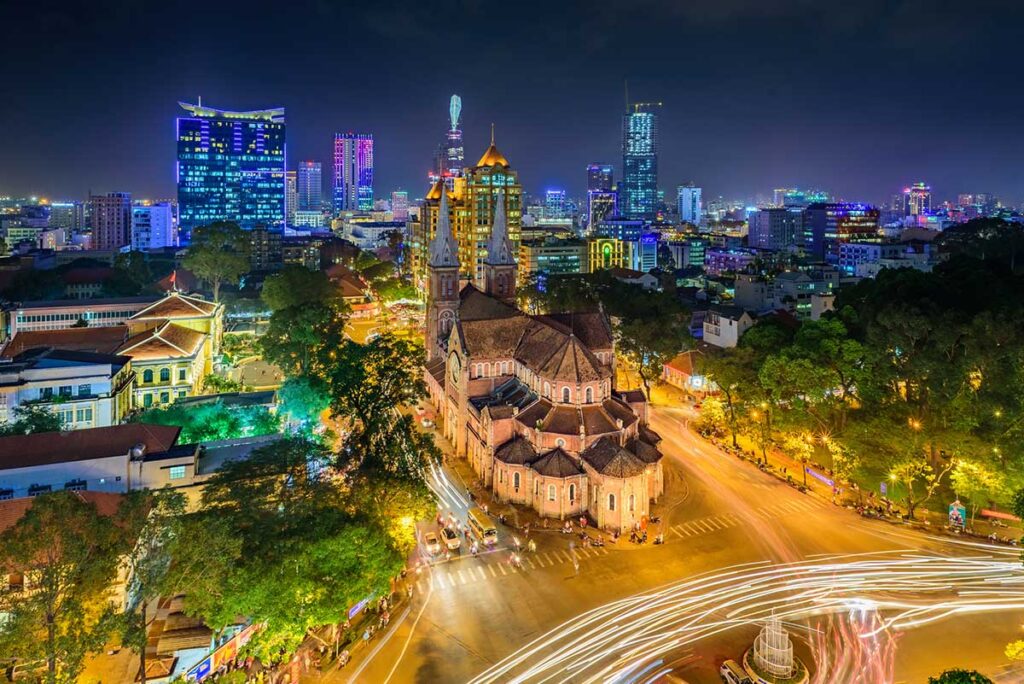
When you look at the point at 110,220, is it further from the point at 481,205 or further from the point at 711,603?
the point at 711,603

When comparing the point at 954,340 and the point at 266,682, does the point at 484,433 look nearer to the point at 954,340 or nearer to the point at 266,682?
the point at 266,682

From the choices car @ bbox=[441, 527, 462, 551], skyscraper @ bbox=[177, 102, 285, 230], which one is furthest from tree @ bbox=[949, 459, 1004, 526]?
skyscraper @ bbox=[177, 102, 285, 230]

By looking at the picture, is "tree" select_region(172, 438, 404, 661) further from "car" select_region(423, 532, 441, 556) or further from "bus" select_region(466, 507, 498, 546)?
"bus" select_region(466, 507, 498, 546)

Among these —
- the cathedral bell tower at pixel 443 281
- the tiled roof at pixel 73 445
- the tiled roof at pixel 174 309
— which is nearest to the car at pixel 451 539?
the tiled roof at pixel 73 445

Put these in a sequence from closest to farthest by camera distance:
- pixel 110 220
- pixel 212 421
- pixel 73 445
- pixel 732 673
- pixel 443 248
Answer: pixel 732 673 < pixel 73 445 < pixel 212 421 < pixel 443 248 < pixel 110 220

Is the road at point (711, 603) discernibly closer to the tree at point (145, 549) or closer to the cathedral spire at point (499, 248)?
the tree at point (145, 549)

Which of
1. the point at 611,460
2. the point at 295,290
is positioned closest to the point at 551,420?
the point at 611,460
